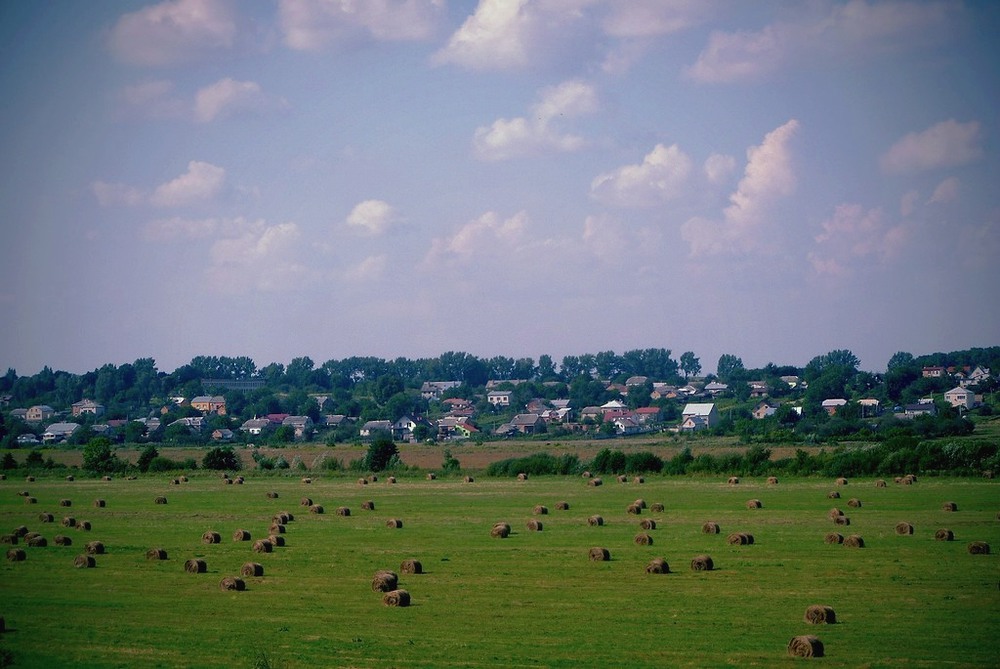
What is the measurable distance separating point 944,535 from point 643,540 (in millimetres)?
10485

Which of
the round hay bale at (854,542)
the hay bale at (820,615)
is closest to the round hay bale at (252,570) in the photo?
the hay bale at (820,615)

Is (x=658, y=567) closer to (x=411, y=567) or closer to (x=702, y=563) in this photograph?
(x=702, y=563)

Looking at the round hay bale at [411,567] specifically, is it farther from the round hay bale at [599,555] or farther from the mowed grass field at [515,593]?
the round hay bale at [599,555]

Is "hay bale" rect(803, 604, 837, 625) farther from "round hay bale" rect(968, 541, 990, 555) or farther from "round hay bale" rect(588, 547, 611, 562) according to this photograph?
"round hay bale" rect(968, 541, 990, 555)

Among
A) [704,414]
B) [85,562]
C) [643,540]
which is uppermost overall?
[704,414]

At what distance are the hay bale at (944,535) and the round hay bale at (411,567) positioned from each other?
1853 cm

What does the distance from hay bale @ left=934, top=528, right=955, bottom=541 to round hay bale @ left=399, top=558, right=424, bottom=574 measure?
60.8 ft

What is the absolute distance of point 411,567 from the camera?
1324 inches

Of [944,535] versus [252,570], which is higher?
[252,570]

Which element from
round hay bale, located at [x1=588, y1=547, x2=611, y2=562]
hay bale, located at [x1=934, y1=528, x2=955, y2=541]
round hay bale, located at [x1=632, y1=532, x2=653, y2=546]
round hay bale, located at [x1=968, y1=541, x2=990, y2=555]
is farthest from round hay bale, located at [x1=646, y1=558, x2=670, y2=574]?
hay bale, located at [x1=934, y1=528, x2=955, y2=541]

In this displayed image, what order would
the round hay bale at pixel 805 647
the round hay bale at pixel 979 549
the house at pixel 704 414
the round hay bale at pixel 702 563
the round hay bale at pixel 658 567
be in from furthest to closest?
1. the house at pixel 704 414
2. the round hay bale at pixel 979 549
3. the round hay bale at pixel 702 563
4. the round hay bale at pixel 658 567
5. the round hay bale at pixel 805 647

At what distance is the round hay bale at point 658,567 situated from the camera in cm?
3291

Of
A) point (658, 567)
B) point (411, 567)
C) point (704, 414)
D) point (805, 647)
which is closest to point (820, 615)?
point (805, 647)

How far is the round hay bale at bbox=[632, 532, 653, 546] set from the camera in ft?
130
